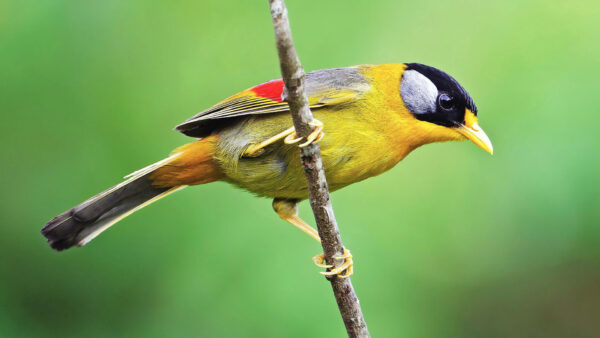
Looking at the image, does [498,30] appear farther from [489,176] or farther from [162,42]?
[162,42]

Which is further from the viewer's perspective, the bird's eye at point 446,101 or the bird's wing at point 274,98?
the bird's eye at point 446,101

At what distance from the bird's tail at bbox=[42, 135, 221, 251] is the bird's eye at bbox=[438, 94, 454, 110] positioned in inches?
44.6

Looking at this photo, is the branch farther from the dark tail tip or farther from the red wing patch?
the dark tail tip

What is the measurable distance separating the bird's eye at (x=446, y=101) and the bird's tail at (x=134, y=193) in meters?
1.13

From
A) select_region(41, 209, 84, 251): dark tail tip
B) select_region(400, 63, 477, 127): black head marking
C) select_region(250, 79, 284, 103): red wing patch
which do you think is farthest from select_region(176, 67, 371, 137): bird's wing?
select_region(41, 209, 84, 251): dark tail tip

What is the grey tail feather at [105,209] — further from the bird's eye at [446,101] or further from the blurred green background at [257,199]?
the bird's eye at [446,101]

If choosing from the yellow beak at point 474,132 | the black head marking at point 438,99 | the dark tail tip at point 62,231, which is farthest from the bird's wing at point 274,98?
the dark tail tip at point 62,231

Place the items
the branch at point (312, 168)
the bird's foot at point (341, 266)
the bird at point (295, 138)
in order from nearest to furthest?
the branch at point (312, 168), the bird's foot at point (341, 266), the bird at point (295, 138)

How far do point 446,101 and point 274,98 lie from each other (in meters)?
0.88

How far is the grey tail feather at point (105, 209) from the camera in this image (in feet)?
11.6

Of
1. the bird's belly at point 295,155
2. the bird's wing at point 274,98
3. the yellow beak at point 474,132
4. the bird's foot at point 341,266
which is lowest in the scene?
the bird's foot at point 341,266

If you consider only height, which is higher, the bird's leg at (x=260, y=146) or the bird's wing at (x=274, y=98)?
the bird's wing at (x=274, y=98)

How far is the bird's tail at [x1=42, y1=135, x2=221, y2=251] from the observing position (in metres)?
3.48

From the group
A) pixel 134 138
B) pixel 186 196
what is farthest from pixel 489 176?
pixel 134 138
